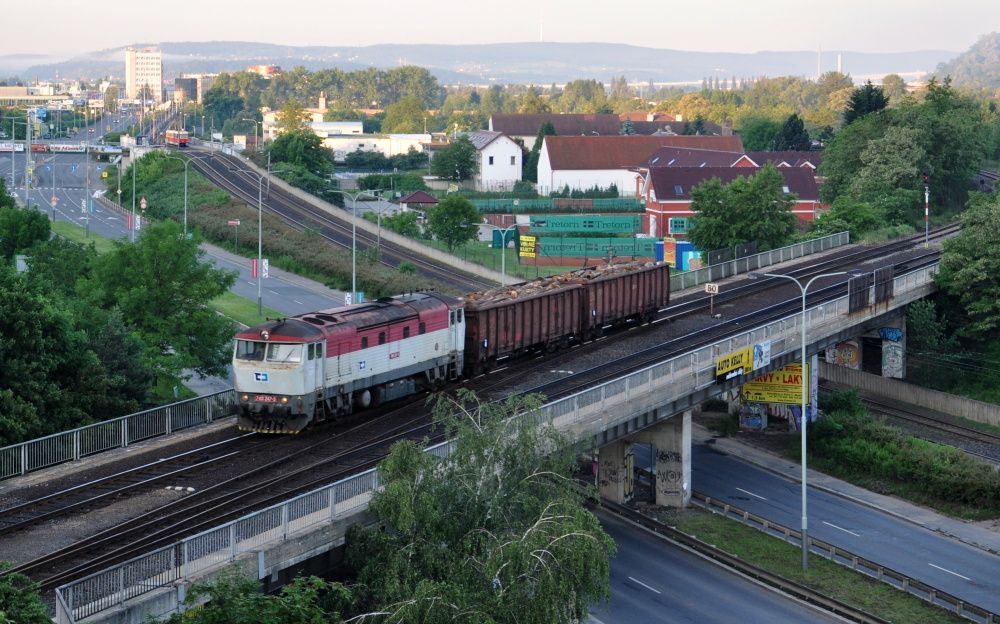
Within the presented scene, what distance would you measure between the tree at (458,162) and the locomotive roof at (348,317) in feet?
403

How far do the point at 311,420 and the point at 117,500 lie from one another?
8.68m

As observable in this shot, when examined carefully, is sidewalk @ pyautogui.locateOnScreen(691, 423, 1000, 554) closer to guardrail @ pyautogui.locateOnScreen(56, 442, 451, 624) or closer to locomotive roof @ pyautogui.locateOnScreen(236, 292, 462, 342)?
locomotive roof @ pyautogui.locateOnScreen(236, 292, 462, 342)

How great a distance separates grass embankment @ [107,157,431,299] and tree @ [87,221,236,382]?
1951 centimetres

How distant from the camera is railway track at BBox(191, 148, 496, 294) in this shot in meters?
95.1

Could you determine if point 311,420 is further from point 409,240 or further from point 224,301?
point 409,240

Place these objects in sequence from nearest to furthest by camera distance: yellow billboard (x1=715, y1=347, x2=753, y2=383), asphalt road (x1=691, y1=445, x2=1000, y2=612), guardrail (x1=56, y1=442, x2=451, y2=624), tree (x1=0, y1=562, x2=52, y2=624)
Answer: tree (x1=0, y1=562, x2=52, y2=624)
guardrail (x1=56, y1=442, x2=451, y2=624)
asphalt road (x1=691, y1=445, x2=1000, y2=612)
yellow billboard (x1=715, y1=347, x2=753, y2=383)

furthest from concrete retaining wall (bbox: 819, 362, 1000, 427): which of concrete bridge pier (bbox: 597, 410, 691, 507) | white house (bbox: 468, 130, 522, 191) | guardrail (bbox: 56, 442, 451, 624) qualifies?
white house (bbox: 468, 130, 522, 191)

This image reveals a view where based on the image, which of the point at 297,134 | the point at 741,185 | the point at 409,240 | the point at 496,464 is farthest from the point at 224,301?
the point at 297,134

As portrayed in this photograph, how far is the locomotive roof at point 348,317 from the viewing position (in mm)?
40938

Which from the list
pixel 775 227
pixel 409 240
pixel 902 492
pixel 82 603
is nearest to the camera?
pixel 82 603

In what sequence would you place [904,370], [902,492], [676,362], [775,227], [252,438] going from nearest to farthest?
[252,438] → [676,362] → [902,492] → [904,370] → [775,227]

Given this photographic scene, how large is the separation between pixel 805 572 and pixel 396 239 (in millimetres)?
70852

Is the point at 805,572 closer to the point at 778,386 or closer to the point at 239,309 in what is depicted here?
the point at 778,386

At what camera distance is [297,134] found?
153m
